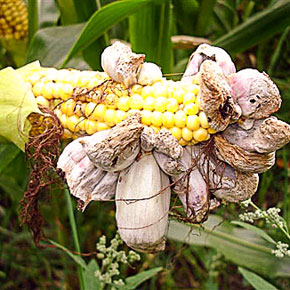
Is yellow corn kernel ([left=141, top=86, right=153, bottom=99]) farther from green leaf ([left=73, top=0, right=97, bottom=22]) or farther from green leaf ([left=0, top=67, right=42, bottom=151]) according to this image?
green leaf ([left=73, top=0, right=97, bottom=22])

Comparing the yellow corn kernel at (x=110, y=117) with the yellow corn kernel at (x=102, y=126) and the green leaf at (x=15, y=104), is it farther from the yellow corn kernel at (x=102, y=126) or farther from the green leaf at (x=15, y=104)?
the green leaf at (x=15, y=104)

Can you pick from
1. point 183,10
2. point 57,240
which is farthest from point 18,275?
point 183,10

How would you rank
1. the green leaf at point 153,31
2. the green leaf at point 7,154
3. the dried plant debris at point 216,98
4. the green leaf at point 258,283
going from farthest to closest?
the green leaf at point 153,31
the green leaf at point 7,154
the green leaf at point 258,283
the dried plant debris at point 216,98

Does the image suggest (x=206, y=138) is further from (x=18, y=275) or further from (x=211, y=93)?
(x=18, y=275)

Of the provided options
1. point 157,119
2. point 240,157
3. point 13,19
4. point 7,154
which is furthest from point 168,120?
point 13,19

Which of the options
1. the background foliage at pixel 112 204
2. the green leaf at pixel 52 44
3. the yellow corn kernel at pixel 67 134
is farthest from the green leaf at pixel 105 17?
the yellow corn kernel at pixel 67 134

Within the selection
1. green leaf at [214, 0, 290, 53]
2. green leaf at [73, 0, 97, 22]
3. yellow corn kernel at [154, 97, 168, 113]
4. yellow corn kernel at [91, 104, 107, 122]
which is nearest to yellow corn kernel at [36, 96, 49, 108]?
yellow corn kernel at [91, 104, 107, 122]

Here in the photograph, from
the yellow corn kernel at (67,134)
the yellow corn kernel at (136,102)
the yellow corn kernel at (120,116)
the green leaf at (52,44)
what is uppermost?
the yellow corn kernel at (136,102)

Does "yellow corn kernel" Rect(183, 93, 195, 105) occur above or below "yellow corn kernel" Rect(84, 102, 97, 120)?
above
